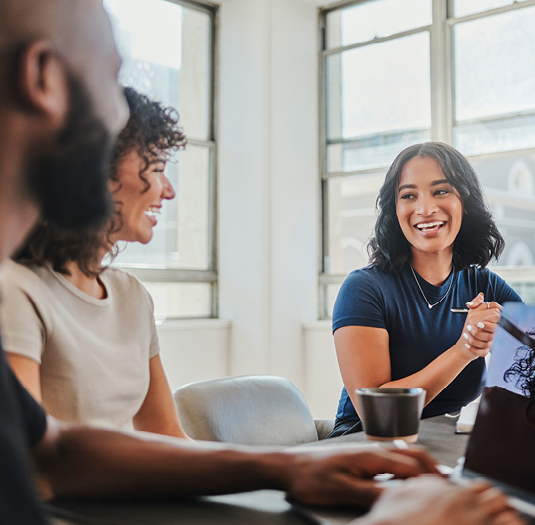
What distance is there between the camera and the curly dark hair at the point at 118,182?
992 mm

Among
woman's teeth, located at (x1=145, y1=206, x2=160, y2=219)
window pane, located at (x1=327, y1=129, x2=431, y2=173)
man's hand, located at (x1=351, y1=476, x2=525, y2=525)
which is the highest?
window pane, located at (x1=327, y1=129, x2=431, y2=173)

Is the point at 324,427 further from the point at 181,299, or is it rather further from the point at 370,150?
the point at 370,150

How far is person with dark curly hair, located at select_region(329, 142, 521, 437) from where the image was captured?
59.8 inches

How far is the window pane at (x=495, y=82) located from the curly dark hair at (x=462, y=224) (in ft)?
6.13

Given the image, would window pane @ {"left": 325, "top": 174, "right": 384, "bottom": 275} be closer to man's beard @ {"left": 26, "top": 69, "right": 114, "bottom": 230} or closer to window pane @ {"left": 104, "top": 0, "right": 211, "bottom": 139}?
window pane @ {"left": 104, "top": 0, "right": 211, "bottom": 139}

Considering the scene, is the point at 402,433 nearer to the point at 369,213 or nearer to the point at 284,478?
the point at 284,478

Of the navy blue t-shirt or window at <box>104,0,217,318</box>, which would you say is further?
window at <box>104,0,217,318</box>

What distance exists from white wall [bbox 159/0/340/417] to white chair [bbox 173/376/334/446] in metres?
2.37

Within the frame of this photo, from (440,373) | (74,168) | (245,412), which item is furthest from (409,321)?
(74,168)

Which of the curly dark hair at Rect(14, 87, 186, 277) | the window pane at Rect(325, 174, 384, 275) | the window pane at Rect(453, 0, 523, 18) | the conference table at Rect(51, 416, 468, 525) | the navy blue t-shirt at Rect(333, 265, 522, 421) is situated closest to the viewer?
the conference table at Rect(51, 416, 468, 525)

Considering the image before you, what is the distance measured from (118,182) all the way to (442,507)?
2.73ft

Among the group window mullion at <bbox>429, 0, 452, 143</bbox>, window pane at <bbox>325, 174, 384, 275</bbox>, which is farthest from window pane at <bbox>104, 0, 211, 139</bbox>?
window mullion at <bbox>429, 0, 452, 143</bbox>

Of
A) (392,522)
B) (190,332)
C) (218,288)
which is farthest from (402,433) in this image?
(218,288)

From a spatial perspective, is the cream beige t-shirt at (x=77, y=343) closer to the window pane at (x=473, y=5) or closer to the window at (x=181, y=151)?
the window at (x=181, y=151)
